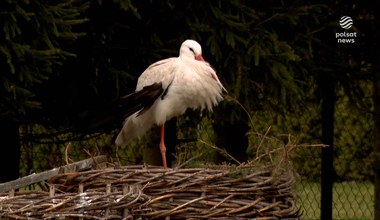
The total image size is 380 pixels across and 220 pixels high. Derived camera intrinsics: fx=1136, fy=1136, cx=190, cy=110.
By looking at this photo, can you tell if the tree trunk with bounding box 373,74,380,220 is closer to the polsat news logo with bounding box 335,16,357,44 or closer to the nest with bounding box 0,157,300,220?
the polsat news logo with bounding box 335,16,357,44

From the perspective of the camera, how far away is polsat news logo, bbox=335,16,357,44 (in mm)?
7992

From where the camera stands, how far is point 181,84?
7.23 m

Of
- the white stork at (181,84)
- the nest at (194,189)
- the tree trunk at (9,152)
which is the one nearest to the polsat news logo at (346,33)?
the white stork at (181,84)

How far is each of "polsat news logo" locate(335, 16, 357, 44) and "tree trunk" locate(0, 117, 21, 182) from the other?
7.75 feet

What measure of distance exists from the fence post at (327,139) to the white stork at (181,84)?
4.40 ft

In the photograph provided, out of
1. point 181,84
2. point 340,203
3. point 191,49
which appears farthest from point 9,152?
point 340,203

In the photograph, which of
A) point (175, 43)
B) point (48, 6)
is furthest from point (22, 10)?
point (175, 43)

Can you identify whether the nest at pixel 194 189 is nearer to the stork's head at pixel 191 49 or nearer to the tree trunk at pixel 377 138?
the stork's head at pixel 191 49

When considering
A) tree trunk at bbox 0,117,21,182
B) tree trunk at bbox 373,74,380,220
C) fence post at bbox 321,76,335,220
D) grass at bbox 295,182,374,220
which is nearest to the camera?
tree trunk at bbox 0,117,21,182

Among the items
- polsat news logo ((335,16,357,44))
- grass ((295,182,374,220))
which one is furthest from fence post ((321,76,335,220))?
grass ((295,182,374,220))

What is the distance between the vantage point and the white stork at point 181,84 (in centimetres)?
700

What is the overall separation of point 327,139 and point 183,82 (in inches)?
69.3

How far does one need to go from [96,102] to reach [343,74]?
1.81 meters

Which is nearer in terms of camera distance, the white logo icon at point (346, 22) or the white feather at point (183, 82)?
the white feather at point (183, 82)
